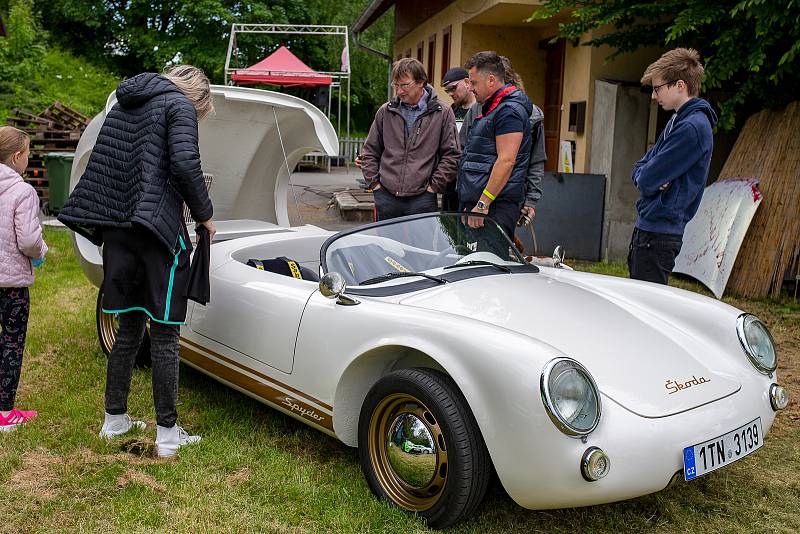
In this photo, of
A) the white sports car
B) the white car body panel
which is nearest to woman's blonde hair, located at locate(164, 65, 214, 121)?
the white sports car

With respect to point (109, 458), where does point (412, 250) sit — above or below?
above

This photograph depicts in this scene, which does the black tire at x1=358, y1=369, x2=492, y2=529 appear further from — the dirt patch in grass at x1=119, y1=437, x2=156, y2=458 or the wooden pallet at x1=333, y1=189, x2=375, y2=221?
the wooden pallet at x1=333, y1=189, x2=375, y2=221

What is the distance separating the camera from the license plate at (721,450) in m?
2.66

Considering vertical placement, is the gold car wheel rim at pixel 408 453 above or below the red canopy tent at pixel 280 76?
below

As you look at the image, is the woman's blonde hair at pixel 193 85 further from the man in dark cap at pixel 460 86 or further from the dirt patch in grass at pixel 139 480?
the man in dark cap at pixel 460 86

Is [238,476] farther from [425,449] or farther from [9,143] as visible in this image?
[9,143]

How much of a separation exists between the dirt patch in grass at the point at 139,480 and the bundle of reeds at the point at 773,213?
6106 mm

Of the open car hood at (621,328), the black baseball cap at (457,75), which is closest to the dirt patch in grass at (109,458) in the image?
the open car hood at (621,328)

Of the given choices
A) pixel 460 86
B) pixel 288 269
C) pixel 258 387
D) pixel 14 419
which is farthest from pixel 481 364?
pixel 460 86

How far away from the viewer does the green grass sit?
299 centimetres

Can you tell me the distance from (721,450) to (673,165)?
207cm

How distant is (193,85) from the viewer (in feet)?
11.8

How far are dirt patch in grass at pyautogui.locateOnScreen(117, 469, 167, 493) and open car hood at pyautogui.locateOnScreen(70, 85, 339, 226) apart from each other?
6.90 feet

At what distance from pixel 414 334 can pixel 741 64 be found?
5.57 m
